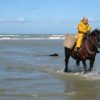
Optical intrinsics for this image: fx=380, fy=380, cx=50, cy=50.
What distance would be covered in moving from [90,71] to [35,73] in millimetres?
2053

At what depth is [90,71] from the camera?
45.5ft

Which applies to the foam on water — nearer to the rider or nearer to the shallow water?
the shallow water

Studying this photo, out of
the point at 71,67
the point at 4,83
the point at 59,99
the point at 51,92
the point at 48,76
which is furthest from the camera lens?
the point at 71,67

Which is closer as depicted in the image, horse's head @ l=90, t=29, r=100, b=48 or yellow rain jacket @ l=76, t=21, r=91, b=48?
horse's head @ l=90, t=29, r=100, b=48

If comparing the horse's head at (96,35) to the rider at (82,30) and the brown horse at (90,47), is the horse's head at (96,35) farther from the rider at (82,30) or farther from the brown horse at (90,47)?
the rider at (82,30)

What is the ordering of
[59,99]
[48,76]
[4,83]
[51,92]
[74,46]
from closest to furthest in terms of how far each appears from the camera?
[59,99] → [51,92] → [4,83] → [48,76] → [74,46]

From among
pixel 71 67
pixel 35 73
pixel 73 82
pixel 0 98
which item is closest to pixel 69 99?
pixel 0 98

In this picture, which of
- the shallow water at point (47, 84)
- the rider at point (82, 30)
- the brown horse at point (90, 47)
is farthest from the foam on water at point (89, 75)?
the rider at point (82, 30)

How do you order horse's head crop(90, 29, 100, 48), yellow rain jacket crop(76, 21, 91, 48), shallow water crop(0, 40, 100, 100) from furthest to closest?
yellow rain jacket crop(76, 21, 91, 48)
horse's head crop(90, 29, 100, 48)
shallow water crop(0, 40, 100, 100)

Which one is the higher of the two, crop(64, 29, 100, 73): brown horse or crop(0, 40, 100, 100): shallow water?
crop(64, 29, 100, 73): brown horse

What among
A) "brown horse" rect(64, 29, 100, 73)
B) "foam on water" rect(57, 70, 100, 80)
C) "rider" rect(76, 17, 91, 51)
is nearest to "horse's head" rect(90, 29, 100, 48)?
"brown horse" rect(64, 29, 100, 73)

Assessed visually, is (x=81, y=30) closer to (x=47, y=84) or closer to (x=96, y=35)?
(x=96, y=35)

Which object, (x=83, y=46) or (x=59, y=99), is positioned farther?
(x=83, y=46)

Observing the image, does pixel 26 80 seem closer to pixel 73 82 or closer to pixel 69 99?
pixel 73 82
